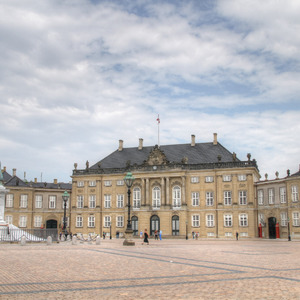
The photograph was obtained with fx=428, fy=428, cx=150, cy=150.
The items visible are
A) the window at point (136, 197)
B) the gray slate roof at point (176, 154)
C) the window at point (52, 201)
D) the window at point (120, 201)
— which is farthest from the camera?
the window at point (52, 201)

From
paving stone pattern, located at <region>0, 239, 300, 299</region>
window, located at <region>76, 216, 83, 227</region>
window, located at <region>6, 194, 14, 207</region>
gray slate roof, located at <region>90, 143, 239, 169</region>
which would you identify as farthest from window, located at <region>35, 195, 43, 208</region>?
paving stone pattern, located at <region>0, 239, 300, 299</region>

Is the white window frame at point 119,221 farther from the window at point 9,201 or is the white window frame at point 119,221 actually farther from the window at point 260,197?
the window at point 260,197

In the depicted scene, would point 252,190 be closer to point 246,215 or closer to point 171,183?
point 246,215

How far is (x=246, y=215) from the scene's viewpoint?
65.2m

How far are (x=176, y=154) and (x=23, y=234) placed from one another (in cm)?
4169

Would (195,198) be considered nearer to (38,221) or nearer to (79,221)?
(79,221)

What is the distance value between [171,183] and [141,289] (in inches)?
2292

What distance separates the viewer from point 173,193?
6931cm

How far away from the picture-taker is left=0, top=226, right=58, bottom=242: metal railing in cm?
3562

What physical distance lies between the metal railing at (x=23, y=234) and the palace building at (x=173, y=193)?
27.6 m

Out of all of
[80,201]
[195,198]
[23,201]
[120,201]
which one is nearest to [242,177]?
[195,198]

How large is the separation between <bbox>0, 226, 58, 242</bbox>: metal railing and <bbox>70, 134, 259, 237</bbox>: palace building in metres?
27.6

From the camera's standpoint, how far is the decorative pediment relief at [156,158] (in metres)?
70.2

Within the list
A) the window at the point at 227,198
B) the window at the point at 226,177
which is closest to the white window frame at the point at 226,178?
the window at the point at 226,177
